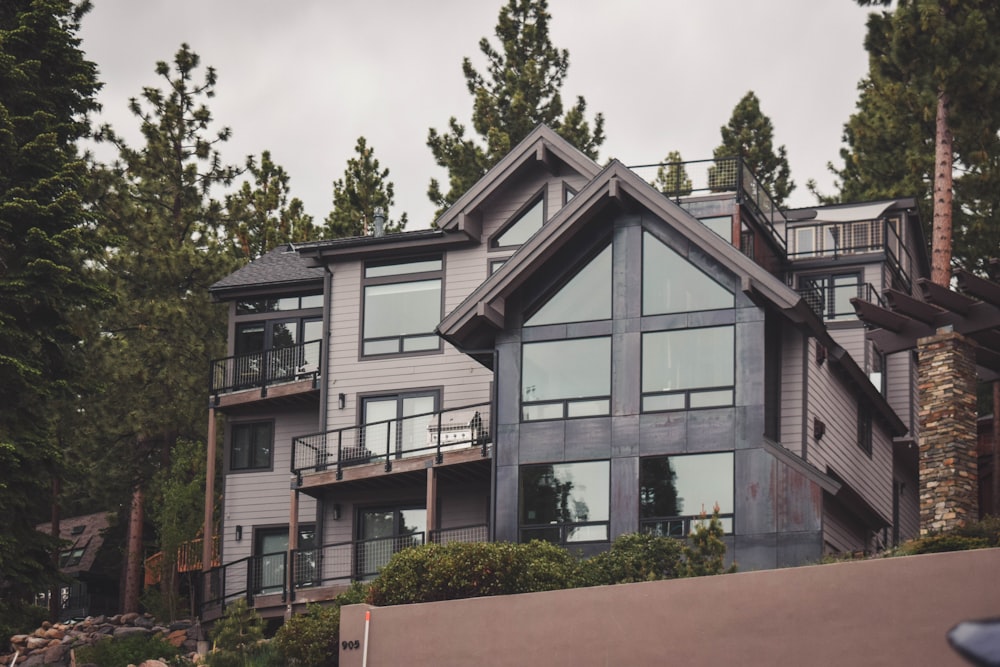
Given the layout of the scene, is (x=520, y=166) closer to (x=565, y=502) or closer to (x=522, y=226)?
(x=522, y=226)

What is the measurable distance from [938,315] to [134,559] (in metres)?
26.3

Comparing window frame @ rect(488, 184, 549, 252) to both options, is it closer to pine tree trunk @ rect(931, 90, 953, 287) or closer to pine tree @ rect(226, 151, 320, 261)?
pine tree trunk @ rect(931, 90, 953, 287)

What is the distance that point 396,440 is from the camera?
1271 inches

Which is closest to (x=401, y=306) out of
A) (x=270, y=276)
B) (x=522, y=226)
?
(x=522, y=226)

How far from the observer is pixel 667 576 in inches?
947

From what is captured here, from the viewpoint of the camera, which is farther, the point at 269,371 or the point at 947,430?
the point at 269,371

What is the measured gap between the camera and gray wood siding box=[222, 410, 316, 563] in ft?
117

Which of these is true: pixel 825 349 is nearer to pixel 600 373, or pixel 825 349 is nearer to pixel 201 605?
pixel 600 373

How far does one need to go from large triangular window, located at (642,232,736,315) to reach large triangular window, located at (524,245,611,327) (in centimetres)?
80

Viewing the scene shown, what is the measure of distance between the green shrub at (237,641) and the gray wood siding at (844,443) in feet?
36.2

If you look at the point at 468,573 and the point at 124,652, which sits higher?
the point at 468,573

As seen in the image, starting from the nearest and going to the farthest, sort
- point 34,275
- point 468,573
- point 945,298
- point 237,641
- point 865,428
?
point 468,573, point 945,298, point 237,641, point 34,275, point 865,428

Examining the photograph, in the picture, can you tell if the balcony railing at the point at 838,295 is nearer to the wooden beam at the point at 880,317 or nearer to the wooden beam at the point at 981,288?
the wooden beam at the point at 880,317

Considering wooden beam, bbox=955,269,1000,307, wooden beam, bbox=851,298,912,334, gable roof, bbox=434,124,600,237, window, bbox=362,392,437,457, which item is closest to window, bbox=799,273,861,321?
gable roof, bbox=434,124,600,237
